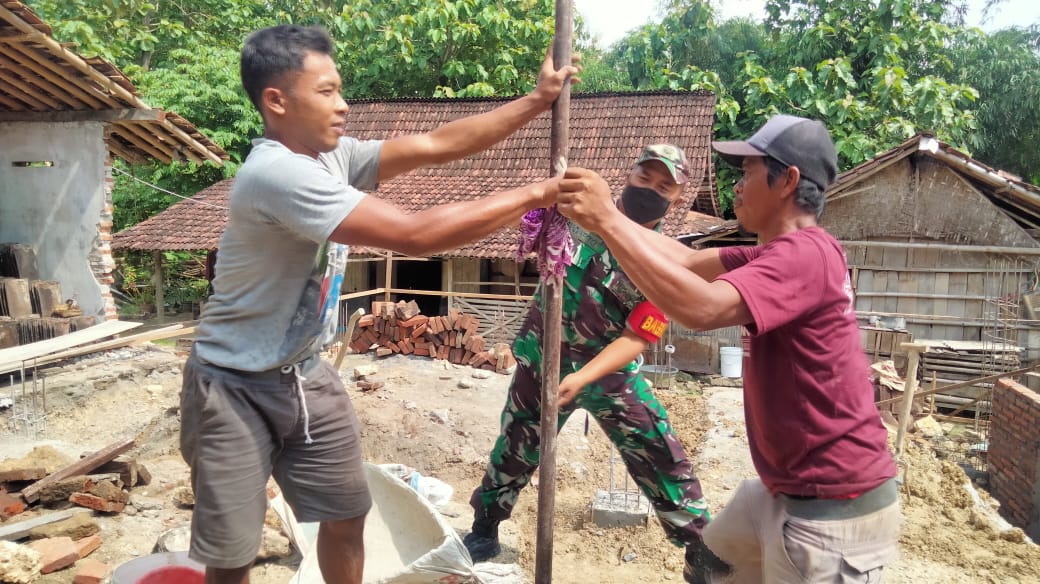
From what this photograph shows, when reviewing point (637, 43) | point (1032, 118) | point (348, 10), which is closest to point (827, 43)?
point (637, 43)

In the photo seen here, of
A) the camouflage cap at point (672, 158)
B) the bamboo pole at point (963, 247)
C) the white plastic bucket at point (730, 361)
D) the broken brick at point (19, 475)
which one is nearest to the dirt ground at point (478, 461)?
the broken brick at point (19, 475)

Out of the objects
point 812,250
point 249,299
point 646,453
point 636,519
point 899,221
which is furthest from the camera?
point 899,221

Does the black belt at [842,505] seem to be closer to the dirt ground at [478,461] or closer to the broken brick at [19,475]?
the dirt ground at [478,461]

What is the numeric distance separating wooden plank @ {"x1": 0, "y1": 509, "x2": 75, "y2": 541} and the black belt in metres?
3.80

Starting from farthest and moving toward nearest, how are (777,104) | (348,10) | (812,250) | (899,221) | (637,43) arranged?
1. (637,43)
2. (348,10)
3. (777,104)
4. (899,221)
5. (812,250)

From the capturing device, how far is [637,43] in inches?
765

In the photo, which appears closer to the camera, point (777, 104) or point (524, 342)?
point (524, 342)

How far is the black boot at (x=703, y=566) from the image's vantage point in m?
2.65

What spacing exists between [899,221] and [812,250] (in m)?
10.3

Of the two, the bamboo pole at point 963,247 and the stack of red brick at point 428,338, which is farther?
the bamboo pole at point 963,247

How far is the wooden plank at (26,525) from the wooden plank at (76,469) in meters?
0.32

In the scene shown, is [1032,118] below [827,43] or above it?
below

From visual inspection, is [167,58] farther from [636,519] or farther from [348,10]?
[636,519]

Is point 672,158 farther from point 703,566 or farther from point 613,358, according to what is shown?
point 703,566
